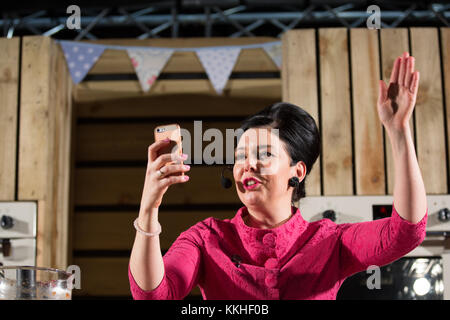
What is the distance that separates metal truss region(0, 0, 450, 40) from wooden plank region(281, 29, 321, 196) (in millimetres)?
862

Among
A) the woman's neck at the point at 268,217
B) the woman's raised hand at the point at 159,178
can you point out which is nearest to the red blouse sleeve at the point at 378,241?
the woman's neck at the point at 268,217

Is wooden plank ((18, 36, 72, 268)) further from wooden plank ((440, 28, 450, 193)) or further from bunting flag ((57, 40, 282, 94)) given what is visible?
wooden plank ((440, 28, 450, 193))

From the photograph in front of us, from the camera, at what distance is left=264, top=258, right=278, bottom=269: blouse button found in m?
1.12

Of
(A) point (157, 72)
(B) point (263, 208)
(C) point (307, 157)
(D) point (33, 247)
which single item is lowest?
(D) point (33, 247)

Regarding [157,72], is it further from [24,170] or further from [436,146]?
[436,146]

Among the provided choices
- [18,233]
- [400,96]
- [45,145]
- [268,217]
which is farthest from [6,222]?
[400,96]

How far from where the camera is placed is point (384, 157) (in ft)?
7.57

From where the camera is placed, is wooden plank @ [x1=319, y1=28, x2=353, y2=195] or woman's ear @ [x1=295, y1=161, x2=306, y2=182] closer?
woman's ear @ [x1=295, y1=161, x2=306, y2=182]

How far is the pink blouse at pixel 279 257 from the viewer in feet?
3.58

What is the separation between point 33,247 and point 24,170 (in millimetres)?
358

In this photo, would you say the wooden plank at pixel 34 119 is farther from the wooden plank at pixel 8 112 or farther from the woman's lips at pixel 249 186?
the woman's lips at pixel 249 186

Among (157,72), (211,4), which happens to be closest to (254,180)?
(157,72)

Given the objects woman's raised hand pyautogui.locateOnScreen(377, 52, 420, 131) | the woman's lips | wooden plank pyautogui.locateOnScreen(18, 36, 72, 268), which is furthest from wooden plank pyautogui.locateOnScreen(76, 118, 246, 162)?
woman's raised hand pyautogui.locateOnScreen(377, 52, 420, 131)

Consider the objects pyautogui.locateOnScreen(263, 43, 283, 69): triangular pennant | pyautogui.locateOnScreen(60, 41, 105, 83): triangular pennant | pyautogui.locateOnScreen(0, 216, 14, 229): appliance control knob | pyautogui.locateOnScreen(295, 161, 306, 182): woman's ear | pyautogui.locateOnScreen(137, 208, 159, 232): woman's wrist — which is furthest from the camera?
pyautogui.locateOnScreen(263, 43, 283, 69): triangular pennant
